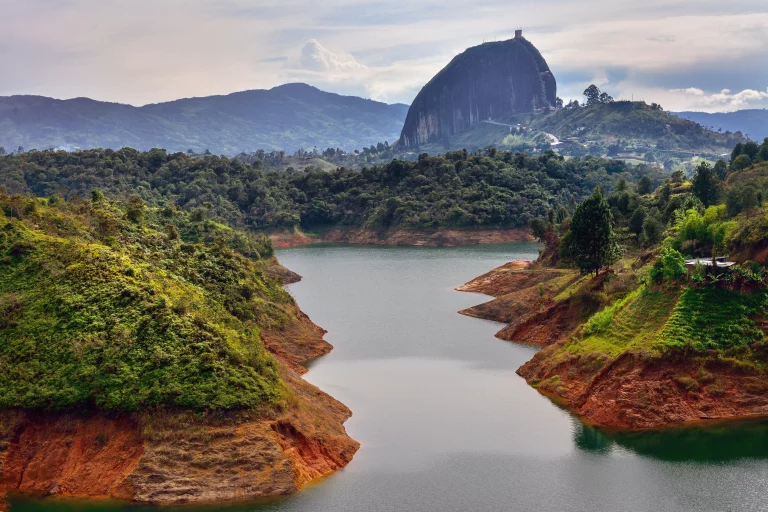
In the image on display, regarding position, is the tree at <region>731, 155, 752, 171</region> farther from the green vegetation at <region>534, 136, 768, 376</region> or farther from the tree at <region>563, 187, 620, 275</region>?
the tree at <region>563, 187, 620, 275</region>

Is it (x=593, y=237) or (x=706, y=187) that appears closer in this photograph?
(x=593, y=237)

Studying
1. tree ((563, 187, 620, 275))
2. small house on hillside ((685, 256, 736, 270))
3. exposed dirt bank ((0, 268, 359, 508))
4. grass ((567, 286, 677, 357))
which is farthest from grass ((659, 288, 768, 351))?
exposed dirt bank ((0, 268, 359, 508))

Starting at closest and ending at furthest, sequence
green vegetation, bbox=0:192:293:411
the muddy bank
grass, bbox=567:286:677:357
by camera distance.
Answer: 1. green vegetation, bbox=0:192:293:411
2. grass, bbox=567:286:677:357
3. the muddy bank

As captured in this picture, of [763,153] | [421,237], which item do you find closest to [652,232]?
[763,153]

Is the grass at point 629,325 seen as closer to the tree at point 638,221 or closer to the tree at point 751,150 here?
the tree at point 638,221

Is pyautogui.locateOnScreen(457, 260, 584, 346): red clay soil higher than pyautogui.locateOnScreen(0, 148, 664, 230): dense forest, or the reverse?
pyautogui.locateOnScreen(0, 148, 664, 230): dense forest

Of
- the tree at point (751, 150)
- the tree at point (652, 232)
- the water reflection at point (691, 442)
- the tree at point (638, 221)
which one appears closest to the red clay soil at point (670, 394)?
the water reflection at point (691, 442)

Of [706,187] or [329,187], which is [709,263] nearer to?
[706,187]
